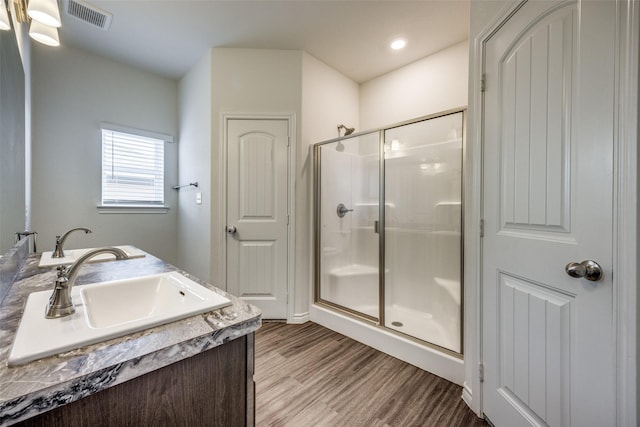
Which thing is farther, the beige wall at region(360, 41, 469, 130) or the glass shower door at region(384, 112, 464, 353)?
the beige wall at region(360, 41, 469, 130)

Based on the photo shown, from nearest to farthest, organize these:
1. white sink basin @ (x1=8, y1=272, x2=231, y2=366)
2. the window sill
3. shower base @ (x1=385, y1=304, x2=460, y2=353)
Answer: white sink basin @ (x1=8, y1=272, x2=231, y2=366) → shower base @ (x1=385, y1=304, x2=460, y2=353) → the window sill

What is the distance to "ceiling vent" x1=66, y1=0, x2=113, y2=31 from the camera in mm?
1924

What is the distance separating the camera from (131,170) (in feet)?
9.16

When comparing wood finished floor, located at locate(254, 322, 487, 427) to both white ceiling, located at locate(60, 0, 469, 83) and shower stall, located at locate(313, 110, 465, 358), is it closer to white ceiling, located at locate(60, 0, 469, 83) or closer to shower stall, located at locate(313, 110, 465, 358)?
shower stall, located at locate(313, 110, 465, 358)

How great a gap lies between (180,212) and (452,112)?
2.82m

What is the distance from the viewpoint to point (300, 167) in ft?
8.07

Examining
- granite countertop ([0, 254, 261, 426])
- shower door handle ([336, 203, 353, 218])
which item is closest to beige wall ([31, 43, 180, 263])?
shower door handle ([336, 203, 353, 218])

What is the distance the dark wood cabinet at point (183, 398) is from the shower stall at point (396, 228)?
1485mm

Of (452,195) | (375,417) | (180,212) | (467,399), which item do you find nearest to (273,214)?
(180,212)

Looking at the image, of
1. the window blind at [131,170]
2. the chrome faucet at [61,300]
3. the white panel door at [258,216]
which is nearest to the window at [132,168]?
the window blind at [131,170]

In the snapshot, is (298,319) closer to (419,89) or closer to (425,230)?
(425,230)

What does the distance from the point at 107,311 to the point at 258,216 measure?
5.27ft

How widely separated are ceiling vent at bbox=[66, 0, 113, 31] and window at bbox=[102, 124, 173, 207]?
0.88 m

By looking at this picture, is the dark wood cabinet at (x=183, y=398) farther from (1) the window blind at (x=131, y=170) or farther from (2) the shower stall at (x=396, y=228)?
(1) the window blind at (x=131, y=170)
